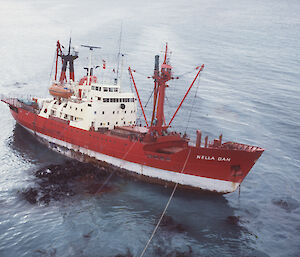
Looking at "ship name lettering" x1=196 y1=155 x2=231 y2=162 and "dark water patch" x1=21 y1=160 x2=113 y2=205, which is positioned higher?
"ship name lettering" x1=196 y1=155 x2=231 y2=162

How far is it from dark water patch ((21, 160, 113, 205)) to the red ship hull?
183 cm

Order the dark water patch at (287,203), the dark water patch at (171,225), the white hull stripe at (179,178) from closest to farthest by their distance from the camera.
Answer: the dark water patch at (171,225), the dark water patch at (287,203), the white hull stripe at (179,178)

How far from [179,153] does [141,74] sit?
148 feet

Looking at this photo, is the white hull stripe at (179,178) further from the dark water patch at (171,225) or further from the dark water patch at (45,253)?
the dark water patch at (45,253)

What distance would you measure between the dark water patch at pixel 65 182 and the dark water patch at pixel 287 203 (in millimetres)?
15025

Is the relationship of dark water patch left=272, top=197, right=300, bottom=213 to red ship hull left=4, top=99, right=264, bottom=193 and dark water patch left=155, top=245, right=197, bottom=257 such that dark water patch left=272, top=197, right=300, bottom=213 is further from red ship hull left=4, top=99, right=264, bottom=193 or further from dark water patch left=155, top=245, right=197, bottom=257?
dark water patch left=155, top=245, right=197, bottom=257

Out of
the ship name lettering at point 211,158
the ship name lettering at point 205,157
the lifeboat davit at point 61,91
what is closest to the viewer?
the ship name lettering at point 211,158

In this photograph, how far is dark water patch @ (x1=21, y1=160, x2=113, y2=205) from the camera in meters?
25.6

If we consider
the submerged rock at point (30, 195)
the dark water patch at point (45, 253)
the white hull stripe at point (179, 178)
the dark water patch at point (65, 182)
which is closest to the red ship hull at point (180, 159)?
the white hull stripe at point (179, 178)

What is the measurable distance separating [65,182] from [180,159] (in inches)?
424

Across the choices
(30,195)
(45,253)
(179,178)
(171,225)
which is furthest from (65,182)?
(171,225)

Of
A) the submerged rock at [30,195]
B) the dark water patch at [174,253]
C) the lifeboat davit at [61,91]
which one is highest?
the lifeboat davit at [61,91]

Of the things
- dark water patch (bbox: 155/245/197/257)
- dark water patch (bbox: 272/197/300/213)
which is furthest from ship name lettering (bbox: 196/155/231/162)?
dark water patch (bbox: 155/245/197/257)

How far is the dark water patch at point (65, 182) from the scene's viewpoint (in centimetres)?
2562
